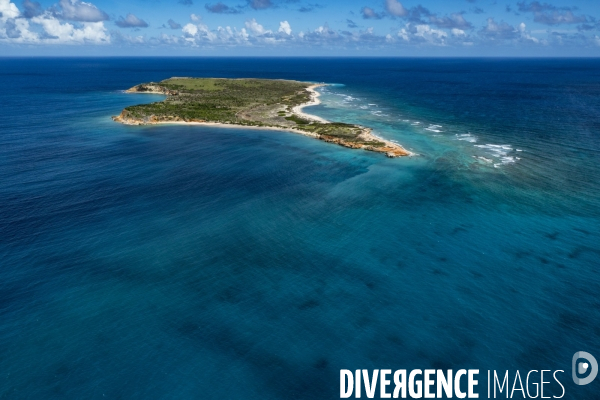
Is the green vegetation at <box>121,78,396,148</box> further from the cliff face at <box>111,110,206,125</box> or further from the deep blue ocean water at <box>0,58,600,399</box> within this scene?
the deep blue ocean water at <box>0,58,600,399</box>

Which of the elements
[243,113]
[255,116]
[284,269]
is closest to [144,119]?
[243,113]

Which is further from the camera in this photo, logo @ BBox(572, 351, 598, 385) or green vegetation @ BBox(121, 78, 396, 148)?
green vegetation @ BBox(121, 78, 396, 148)

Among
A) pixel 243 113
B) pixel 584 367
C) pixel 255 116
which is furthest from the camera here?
pixel 243 113

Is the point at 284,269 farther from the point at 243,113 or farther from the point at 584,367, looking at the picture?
the point at 243,113

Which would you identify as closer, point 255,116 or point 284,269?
point 284,269

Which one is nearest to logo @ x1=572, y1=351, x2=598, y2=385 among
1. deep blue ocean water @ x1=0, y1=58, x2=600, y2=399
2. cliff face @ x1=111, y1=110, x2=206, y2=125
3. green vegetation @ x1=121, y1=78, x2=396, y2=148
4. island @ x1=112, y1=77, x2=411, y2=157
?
deep blue ocean water @ x1=0, y1=58, x2=600, y2=399

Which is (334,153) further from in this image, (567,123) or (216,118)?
(567,123)
